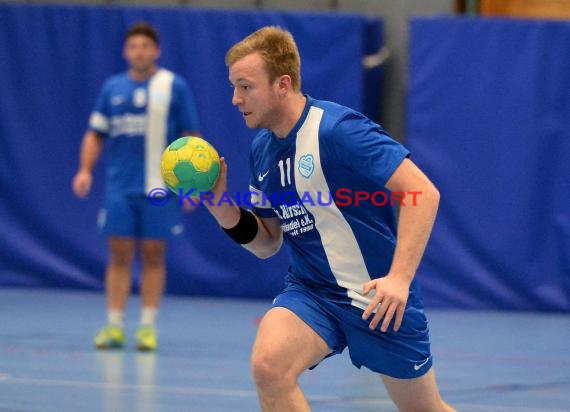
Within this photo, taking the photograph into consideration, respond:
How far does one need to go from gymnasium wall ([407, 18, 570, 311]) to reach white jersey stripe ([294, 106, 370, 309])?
19.0 feet

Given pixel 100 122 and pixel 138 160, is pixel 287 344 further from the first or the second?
pixel 100 122

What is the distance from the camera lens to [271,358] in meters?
4.14

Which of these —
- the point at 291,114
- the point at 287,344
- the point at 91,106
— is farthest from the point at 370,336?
the point at 91,106

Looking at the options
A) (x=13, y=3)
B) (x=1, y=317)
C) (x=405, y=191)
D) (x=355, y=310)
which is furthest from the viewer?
(x=13, y=3)

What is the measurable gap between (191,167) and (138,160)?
388cm

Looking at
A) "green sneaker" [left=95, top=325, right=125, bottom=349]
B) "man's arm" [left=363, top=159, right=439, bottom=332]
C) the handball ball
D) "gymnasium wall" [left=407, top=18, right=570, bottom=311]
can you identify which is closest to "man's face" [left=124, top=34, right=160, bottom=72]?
"green sneaker" [left=95, top=325, right=125, bottom=349]

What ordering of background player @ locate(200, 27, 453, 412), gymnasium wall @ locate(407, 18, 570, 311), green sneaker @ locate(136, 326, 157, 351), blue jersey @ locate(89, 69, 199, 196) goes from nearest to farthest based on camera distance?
1. background player @ locate(200, 27, 453, 412)
2. green sneaker @ locate(136, 326, 157, 351)
3. blue jersey @ locate(89, 69, 199, 196)
4. gymnasium wall @ locate(407, 18, 570, 311)

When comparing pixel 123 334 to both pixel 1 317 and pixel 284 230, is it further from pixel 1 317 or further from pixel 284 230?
pixel 284 230

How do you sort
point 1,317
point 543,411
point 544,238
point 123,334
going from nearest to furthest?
point 543,411, point 123,334, point 1,317, point 544,238

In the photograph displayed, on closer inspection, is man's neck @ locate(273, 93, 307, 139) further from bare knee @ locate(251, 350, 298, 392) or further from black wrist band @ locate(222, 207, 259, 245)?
bare knee @ locate(251, 350, 298, 392)


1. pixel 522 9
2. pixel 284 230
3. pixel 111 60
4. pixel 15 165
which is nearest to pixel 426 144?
pixel 522 9

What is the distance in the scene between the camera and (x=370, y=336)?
174 inches

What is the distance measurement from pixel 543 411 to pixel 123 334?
127 inches

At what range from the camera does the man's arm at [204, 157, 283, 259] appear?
4590mm
